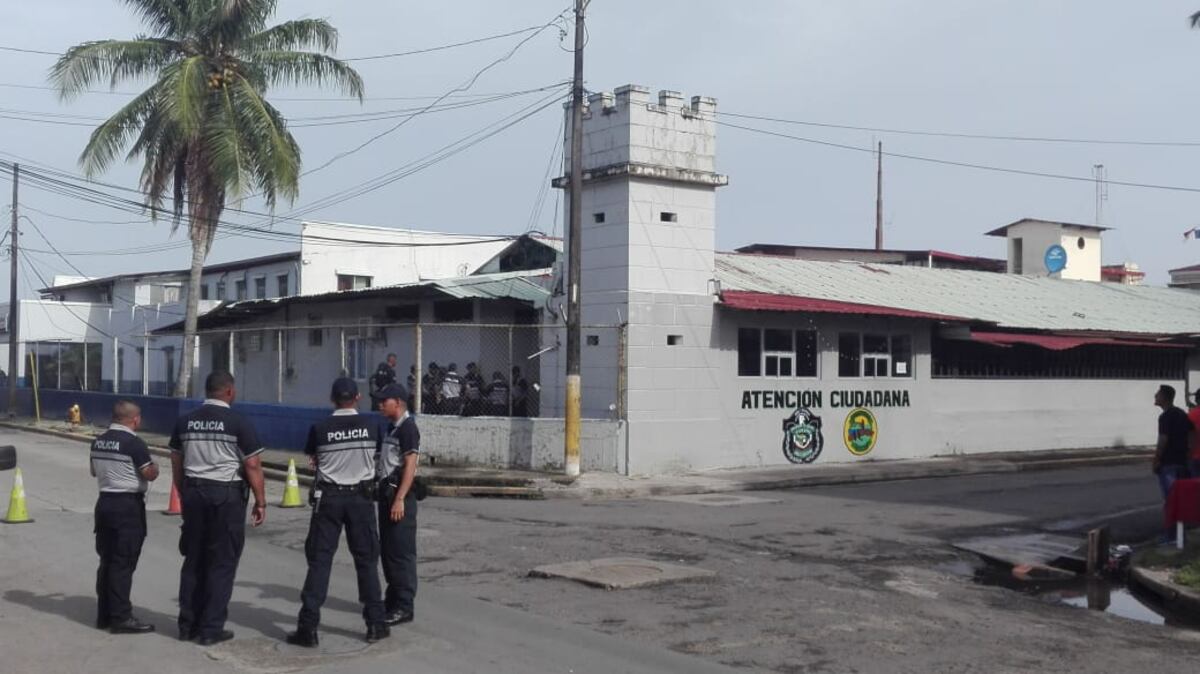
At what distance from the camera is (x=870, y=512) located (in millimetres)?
16625

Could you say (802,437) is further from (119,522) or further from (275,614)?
(119,522)

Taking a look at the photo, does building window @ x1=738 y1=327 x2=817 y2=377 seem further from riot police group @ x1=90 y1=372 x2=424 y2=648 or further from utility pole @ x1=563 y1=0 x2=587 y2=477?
riot police group @ x1=90 y1=372 x2=424 y2=648

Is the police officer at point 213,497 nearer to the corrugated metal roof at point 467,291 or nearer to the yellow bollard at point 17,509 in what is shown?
the yellow bollard at point 17,509

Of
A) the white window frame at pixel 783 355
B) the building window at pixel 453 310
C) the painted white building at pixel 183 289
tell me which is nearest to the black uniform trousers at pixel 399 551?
the white window frame at pixel 783 355

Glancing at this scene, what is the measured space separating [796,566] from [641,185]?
10308mm

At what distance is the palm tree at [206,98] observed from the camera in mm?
27953

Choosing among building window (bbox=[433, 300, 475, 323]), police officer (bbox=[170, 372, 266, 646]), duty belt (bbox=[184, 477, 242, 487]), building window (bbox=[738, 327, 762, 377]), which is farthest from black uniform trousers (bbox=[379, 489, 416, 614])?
building window (bbox=[433, 300, 475, 323])

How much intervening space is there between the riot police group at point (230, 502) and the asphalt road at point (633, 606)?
0.26 m

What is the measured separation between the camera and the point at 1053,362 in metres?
28.2

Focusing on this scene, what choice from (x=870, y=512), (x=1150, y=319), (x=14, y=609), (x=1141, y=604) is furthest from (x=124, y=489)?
(x=1150, y=319)

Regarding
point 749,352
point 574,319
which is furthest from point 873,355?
point 574,319

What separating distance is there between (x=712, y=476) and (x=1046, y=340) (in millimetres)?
9656

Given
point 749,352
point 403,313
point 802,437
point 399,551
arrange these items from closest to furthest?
point 399,551 < point 749,352 < point 802,437 < point 403,313

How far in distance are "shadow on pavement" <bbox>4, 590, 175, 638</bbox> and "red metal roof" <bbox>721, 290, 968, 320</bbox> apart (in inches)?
526
